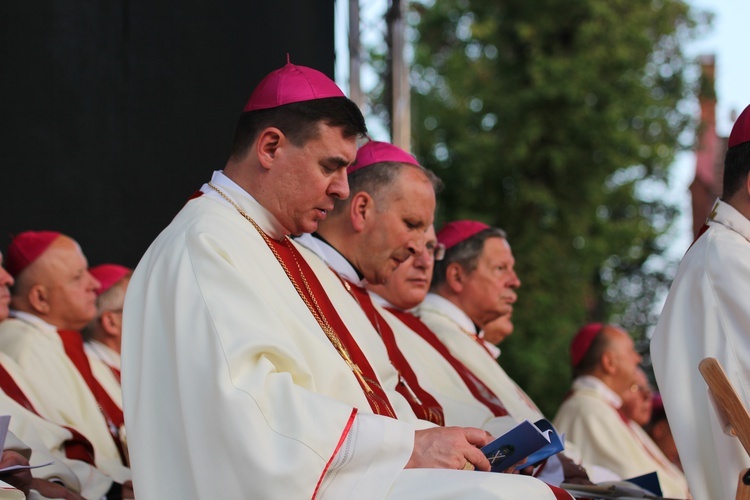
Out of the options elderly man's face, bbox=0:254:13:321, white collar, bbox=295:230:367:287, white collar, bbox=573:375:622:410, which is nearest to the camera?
white collar, bbox=295:230:367:287

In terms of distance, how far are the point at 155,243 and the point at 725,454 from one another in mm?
1995

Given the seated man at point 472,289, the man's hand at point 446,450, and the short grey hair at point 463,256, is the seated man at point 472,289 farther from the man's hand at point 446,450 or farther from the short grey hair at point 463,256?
the man's hand at point 446,450

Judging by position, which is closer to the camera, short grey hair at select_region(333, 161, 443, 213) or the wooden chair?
the wooden chair

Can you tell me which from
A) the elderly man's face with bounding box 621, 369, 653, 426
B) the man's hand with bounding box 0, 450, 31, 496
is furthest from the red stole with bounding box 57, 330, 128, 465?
the elderly man's face with bounding box 621, 369, 653, 426

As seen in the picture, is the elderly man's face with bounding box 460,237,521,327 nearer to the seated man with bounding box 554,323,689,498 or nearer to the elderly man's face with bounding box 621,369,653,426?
the seated man with bounding box 554,323,689,498

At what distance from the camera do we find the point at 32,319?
19.2ft

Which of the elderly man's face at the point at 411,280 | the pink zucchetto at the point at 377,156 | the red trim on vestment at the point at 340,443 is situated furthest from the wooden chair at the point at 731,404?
the elderly man's face at the point at 411,280

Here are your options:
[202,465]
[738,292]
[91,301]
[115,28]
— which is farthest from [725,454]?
[115,28]

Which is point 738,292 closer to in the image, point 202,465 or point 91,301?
point 202,465

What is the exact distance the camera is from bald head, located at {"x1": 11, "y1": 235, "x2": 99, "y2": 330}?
5879mm

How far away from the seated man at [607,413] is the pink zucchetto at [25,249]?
12.4 feet

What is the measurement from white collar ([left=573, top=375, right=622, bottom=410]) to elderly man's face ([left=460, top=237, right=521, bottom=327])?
71.3 inches

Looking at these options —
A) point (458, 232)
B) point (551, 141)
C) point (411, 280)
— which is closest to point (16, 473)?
point (411, 280)

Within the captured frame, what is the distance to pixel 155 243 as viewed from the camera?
11.5 ft
